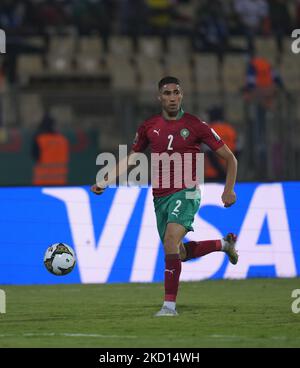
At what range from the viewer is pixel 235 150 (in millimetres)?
20641

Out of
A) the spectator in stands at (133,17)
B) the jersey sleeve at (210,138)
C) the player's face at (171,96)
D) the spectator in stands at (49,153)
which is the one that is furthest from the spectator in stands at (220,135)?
the player's face at (171,96)

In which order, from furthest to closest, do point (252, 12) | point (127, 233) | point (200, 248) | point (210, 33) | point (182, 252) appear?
point (252, 12) → point (210, 33) → point (127, 233) → point (200, 248) → point (182, 252)

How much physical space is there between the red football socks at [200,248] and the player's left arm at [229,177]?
0.78 meters

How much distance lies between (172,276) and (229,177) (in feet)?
3.61

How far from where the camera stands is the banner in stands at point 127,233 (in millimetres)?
16203

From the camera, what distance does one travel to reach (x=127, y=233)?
16312mm

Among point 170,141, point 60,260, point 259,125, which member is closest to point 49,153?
point 259,125

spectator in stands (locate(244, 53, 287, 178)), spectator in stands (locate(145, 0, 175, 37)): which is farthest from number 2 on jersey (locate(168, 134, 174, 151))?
spectator in stands (locate(145, 0, 175, 37))

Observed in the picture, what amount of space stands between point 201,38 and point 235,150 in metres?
7.18

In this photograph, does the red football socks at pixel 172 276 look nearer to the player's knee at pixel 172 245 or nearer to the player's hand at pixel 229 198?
the player's knee at pixel 172 245

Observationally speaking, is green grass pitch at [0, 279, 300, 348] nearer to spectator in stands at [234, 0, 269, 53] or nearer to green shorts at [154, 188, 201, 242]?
green shorts at [154, 188, 201, 242]

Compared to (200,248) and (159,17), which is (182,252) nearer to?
(200,248)
